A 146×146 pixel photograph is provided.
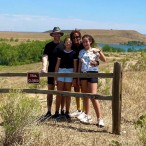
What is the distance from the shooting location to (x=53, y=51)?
7344 mm

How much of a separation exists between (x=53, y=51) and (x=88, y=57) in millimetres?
745

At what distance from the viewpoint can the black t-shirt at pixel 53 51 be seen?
7.30 metres

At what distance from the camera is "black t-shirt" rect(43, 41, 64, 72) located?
24.0ft

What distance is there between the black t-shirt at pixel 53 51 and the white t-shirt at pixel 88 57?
46 centimetres

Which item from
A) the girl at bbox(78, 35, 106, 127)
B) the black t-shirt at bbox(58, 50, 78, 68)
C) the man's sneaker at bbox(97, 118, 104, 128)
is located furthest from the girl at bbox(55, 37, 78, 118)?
the man's sneaker at bbox(97, 118, 104, 128)

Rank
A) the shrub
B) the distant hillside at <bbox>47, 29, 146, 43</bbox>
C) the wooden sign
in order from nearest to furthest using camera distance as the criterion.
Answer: the shrub → the wooden sign → the distant hillside at <bbox>47, 29, 146, 43</bbox>

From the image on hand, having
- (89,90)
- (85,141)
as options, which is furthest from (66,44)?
(85,141)

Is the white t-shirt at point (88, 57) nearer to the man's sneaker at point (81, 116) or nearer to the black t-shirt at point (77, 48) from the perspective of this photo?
the black t-shirt at point (77, 48)

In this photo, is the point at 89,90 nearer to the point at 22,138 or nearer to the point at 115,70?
the point at 115,70

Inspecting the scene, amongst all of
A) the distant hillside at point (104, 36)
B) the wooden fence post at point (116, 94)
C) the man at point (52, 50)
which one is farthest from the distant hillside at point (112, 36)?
the wooden fence post at point (116, 94)

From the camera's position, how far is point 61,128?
22.1 ft

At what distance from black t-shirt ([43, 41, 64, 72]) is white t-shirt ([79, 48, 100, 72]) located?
464mm

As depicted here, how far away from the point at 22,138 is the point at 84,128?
150 cm

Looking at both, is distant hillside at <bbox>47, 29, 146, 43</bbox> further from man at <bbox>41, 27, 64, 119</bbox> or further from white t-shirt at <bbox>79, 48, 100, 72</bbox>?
white t-shirt at <bbox>79, 48, 100, 72</bbox>
